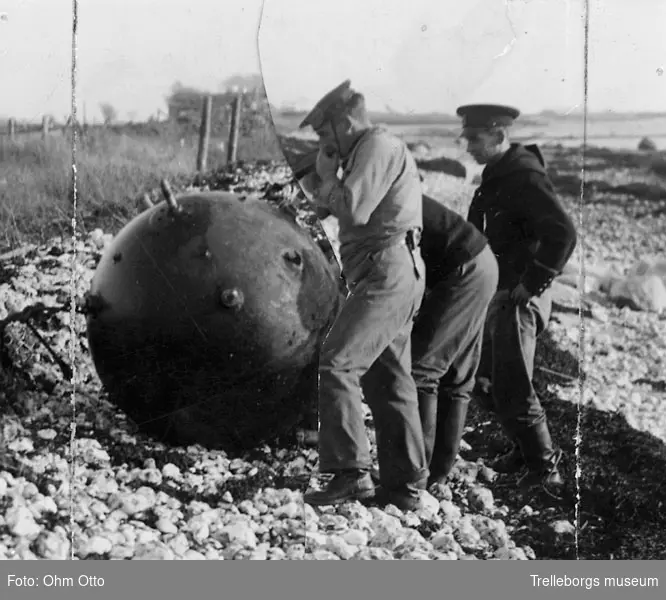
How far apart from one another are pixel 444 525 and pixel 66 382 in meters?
1.70

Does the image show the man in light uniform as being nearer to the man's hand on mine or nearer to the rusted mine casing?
the rusted mine casing

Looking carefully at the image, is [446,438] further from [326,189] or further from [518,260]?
[326,189]

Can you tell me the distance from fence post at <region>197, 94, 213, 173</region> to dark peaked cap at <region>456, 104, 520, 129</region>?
1.11 m

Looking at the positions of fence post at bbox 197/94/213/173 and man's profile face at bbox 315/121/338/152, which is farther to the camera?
fence post at bbox 197/94/213/173

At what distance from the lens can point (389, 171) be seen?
4195 millimetres

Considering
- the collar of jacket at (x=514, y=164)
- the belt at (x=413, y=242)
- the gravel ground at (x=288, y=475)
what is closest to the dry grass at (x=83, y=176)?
the gravel ground at (x=288, y=475)

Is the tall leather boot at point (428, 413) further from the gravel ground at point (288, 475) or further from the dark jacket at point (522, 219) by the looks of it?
the dark jacket at point (522, 219)

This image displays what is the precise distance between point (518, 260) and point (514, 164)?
15.6 inches

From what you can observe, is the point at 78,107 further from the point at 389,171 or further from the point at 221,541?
the point at 221,541

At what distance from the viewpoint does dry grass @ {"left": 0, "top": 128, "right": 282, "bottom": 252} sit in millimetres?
4492

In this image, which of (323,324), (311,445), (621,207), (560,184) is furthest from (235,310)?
(621,207)

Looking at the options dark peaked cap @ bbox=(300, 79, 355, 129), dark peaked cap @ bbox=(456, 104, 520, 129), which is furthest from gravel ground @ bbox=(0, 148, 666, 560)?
dark peaked cap @ bbox=(300, 79, 355, 129)

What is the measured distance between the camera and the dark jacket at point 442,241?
4234 mm

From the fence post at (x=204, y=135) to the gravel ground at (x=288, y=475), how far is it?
539mm
